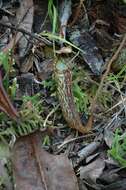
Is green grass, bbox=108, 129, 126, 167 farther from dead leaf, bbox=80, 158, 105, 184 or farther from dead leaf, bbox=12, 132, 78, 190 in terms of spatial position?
dead leaf, bbox=12, 132, 78, 190

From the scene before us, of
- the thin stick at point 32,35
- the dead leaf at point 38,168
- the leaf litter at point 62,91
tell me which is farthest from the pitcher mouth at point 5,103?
the thin stick at point 32,35

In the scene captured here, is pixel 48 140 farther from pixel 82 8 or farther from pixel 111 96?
pixel 82 8

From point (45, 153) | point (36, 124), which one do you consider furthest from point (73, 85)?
point (45, 153)

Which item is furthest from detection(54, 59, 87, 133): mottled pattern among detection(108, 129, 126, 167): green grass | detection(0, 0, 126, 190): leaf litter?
detection(108, 129, 126, 167): green grass

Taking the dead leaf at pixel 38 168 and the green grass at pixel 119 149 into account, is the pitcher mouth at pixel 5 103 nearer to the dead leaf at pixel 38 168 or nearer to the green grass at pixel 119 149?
the dead leaf at pixel 38 168

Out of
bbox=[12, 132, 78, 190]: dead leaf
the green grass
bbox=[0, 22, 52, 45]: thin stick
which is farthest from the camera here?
bbox=[0, 22, 52, 45]: thin stick

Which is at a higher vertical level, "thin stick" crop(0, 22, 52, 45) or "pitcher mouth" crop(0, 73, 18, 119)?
"thin stick" crop(0, 22, 52, 45)

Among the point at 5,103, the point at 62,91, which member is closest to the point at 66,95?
the point at 62,91
